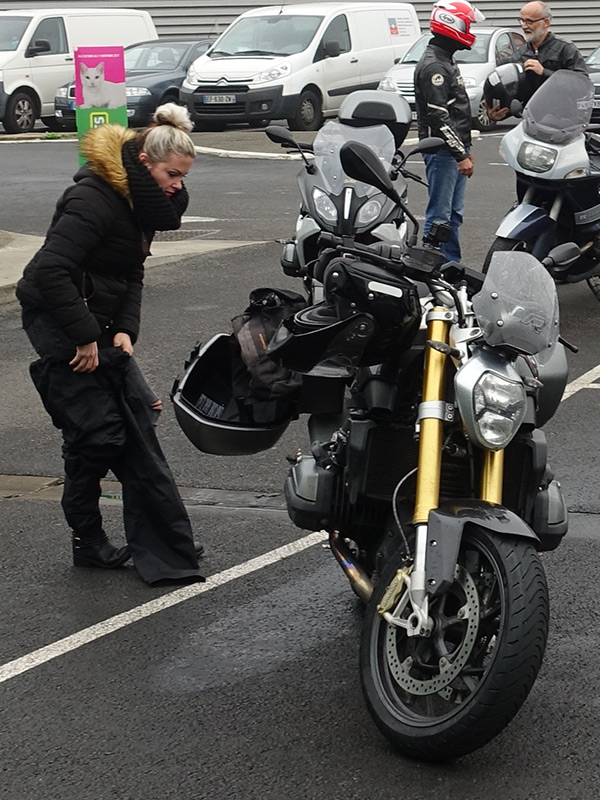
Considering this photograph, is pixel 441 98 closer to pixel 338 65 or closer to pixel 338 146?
pixel 338 146

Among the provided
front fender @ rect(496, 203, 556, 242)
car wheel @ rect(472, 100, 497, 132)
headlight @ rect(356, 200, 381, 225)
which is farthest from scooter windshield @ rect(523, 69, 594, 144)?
car wheel @ rect(472, 100, 497, 132)

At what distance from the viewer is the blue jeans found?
1029 cm

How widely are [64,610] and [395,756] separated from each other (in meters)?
1.62

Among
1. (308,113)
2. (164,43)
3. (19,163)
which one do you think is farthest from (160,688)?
(164,43)

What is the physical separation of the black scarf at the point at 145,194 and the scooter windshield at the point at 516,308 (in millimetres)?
1587

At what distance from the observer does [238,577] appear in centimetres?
528

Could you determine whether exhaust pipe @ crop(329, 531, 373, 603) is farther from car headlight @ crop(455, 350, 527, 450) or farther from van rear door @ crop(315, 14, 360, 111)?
van rear door @ crop(315, 14, 360, 111)

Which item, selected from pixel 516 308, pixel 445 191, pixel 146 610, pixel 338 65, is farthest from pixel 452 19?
pixel 338 65

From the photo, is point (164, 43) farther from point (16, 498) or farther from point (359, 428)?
point (359, 428)

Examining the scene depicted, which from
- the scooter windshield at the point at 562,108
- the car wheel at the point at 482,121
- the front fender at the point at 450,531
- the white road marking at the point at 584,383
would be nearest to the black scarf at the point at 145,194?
the front fender at the point at 450,531

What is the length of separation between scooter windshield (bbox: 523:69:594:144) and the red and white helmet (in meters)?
1.32

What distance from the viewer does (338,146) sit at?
800cm

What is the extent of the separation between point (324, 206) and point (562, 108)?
1.92 m

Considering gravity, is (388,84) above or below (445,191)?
below
